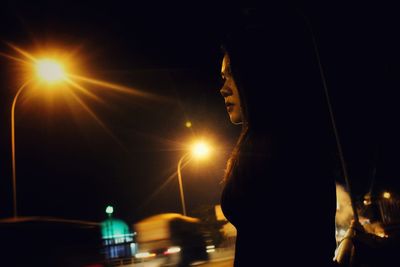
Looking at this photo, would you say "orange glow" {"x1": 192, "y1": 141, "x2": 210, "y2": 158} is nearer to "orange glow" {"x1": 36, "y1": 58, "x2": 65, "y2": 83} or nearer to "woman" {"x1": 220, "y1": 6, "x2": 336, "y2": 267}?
"orange glow" {"x1": 36, "y1": 58, "x2": 65, "y2": 83}

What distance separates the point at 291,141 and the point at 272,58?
340 millimetres

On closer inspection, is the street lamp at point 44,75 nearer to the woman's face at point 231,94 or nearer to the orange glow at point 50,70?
the orange glow at point 50,70

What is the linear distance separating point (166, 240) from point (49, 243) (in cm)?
1191

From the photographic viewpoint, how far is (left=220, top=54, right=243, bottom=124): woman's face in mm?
1623

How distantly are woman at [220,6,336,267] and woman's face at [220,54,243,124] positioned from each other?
0.06 ft

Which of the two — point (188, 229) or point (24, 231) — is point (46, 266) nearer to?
point (24, 231)

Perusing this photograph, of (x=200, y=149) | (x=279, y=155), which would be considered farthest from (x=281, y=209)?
(x=200, y=149)

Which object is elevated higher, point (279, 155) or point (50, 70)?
point (50, 70)

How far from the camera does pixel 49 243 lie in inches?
285

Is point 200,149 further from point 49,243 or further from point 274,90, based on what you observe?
point 274,90

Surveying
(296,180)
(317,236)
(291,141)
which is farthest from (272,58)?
(317,236)

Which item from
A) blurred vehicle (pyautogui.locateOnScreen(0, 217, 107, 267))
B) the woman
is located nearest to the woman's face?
the woman

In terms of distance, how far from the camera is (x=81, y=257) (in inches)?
310

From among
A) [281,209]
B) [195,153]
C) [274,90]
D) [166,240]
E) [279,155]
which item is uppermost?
[195,153]
